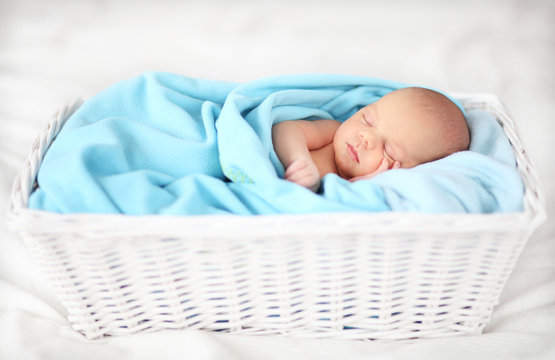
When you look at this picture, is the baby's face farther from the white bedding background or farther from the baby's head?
the white bedding background

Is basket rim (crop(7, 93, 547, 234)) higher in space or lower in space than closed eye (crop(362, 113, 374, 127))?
lower

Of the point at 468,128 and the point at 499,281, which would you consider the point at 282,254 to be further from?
the point at 468,128

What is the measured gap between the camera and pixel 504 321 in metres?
1.30

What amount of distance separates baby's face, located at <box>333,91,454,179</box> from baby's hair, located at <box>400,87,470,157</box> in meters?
0.02

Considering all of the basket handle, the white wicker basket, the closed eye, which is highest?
the closed eye

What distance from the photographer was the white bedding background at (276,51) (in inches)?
67.2

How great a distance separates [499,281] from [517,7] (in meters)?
1.53

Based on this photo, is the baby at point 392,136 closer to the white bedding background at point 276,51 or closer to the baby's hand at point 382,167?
the baby's hand at point 382,167

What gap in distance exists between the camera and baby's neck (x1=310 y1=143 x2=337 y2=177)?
1.44 meters

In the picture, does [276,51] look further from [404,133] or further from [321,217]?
[321,217]

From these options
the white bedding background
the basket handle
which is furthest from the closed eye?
the basket handle

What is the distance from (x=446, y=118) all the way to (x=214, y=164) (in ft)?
1.77

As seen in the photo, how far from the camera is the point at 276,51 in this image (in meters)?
2.16

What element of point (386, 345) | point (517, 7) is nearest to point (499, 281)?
point (386, 345)
